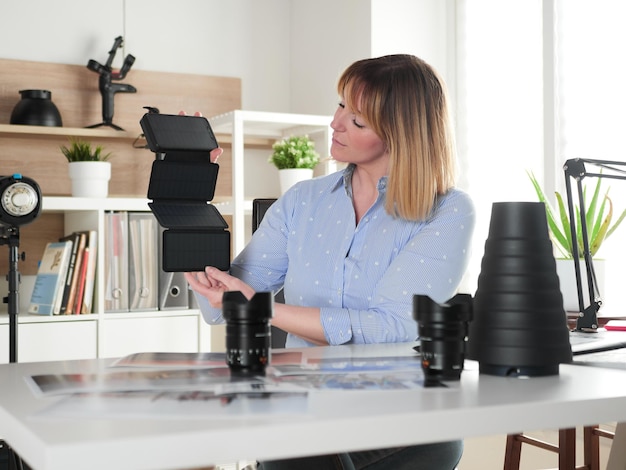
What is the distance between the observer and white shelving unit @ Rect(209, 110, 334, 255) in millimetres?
3359

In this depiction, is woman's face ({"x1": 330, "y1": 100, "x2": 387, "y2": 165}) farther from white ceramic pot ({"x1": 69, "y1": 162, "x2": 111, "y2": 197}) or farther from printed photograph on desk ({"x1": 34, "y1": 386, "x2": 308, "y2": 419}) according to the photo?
white ceramic pot ({"x1": 69, "y1": 162, "x2": 111, "y2": 197})

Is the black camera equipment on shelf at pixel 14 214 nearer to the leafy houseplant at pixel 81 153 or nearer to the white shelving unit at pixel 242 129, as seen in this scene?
the leafy houseplant at pixel 81 153

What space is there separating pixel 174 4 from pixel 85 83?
0.52 m

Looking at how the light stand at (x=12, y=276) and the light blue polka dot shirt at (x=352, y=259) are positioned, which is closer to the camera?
the light blue polka dot shirt at (x=352, y=259)

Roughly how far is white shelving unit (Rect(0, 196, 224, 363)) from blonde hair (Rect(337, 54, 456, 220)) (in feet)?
5.37

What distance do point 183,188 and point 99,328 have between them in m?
1.78

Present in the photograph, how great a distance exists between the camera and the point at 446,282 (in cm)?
166

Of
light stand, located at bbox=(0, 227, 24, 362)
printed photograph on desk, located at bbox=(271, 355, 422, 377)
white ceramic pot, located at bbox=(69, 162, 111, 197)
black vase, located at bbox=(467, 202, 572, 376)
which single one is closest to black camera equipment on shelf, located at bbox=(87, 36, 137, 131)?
white ceramic pot, located at bbox=(69, 162, 111, 197)

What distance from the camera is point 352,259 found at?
1.79 metres

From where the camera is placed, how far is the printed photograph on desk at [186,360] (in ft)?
4.05

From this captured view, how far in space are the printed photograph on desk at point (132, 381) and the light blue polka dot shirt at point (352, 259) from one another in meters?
0.50

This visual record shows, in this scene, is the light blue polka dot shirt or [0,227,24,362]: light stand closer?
the light blue polka dot shirt

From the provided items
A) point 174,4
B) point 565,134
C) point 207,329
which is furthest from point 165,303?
point 565,134

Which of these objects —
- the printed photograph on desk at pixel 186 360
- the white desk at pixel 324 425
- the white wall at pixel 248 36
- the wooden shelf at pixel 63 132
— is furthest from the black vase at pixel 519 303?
the wooden shelf at pixel 63 132
